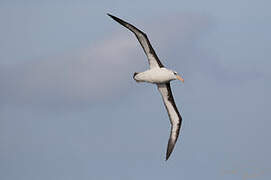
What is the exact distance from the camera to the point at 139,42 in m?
35.6

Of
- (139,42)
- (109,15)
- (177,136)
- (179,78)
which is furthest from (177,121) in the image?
(109,15)

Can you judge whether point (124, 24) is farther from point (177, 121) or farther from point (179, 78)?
point (177, 121)

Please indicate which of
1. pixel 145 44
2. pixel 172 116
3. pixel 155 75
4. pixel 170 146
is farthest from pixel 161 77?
pixel 170 146

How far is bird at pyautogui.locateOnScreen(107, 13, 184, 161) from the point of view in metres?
35.0

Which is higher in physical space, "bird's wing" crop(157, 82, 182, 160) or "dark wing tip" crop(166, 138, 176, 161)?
"bird's wing" crop(157, 82, 182, 160)

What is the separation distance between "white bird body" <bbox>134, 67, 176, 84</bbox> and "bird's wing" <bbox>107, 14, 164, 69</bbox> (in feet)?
1.19

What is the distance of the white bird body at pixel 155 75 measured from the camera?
119 ft

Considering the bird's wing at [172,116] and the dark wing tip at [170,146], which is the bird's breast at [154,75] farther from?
the dark wing tip at [170,146]

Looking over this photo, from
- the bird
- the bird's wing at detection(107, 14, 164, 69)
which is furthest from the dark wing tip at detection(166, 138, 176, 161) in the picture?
the bird's wing at detection(107, 14, 164, 69)

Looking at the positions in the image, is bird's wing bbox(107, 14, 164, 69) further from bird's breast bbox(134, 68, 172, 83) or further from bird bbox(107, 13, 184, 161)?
bird's breast bbox(134, 68, 172, 83)

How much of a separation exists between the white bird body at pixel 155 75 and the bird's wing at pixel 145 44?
0.36m

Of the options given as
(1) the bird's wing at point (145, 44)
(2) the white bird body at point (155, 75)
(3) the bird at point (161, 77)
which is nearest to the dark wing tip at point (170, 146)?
(3) the bird at point (161, 77)

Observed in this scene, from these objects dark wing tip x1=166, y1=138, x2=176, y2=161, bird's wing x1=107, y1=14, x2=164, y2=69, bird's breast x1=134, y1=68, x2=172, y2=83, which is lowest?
dark wing tip x1=166, y1=138, x2=176, y2=161

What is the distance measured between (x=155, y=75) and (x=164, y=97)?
320 centimetres
